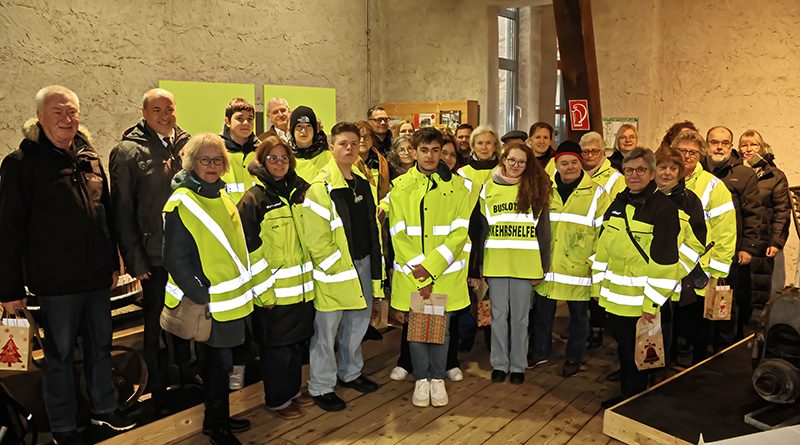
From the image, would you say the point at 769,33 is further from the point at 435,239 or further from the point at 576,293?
the point at 435,239

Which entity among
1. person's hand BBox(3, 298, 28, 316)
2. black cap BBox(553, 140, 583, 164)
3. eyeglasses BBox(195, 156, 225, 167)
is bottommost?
person's hand BBox(3, 298, 28, 316)

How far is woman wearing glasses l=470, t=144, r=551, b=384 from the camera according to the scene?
13.2ft

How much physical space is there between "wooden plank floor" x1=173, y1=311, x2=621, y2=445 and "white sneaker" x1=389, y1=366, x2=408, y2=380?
0.04 metres

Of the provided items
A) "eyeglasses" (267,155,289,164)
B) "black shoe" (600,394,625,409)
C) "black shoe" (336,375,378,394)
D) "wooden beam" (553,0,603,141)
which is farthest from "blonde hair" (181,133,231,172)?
"wooden beam" (553,0,603,141)

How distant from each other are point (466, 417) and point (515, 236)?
3.97 ft

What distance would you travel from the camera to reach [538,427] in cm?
361

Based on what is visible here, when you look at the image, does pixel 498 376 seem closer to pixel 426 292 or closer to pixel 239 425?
pixel 426 292

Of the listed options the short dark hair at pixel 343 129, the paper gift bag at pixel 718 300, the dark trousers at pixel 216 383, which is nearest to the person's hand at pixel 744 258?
the paper gift bag at pixel 718 300

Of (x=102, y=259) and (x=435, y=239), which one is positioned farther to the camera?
(x=435, y=239)

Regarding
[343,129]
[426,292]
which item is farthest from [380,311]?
[343,129]

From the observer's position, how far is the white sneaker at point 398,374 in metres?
4.30

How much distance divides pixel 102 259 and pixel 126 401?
35.8 inches

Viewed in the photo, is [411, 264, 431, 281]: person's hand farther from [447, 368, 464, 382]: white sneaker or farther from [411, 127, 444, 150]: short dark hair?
[447, 368, 464, 382]: white sneaker

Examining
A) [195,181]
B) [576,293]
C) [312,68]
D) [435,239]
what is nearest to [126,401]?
[195,181]
